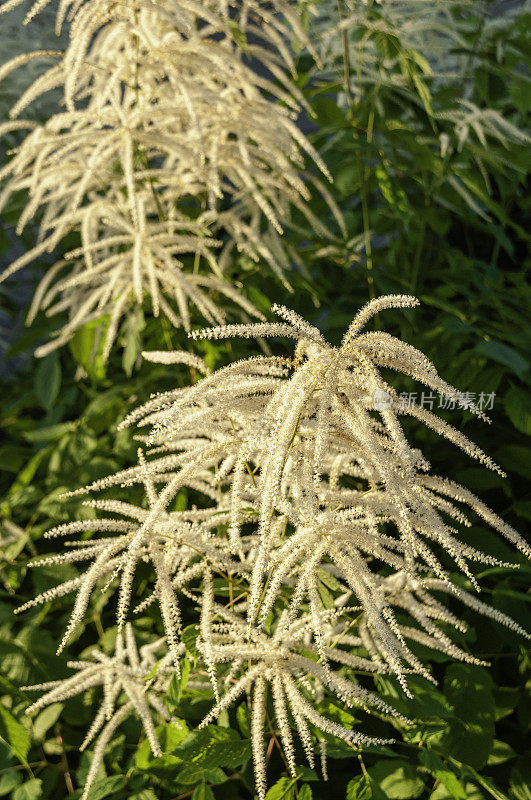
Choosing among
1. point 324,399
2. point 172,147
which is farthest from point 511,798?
point 172,147

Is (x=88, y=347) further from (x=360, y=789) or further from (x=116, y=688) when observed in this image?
(x=360, y=789)

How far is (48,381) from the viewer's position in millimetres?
2844

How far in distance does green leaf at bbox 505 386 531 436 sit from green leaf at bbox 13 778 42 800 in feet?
6.00

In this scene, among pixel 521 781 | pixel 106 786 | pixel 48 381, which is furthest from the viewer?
pixel 48 381

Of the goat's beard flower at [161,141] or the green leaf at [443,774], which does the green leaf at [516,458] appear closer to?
the goat's beard flower at [161,141]

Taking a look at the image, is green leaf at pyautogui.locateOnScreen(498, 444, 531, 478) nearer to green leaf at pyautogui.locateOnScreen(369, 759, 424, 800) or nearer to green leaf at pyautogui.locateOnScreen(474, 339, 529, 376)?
green leaf at pyautogui.locateOnScreen(474, 339, 529, 376)

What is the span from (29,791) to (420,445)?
1825 mm

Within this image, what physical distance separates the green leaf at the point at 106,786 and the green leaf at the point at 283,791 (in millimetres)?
433

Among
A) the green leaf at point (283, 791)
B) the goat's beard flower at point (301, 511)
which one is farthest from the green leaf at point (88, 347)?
the green leaf at point (283, 791)

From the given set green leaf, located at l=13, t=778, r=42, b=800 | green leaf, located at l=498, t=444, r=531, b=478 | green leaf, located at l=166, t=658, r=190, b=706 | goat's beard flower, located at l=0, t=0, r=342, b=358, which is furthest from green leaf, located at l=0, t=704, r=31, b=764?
green leaf, located at l=498, t=444, r=531, b=478

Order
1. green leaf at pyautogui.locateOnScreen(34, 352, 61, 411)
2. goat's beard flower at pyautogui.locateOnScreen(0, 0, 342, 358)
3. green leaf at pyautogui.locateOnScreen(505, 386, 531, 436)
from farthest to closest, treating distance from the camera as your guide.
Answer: green leaf at pyautogui.locateOnScreen(34, 352, 61, 411)
green leaf at pyautogui.locateOnScreen(505, 386, 531, 436)
goat's beard flower at pyautogui.locateOnScreen(0, 0, 342, 358)

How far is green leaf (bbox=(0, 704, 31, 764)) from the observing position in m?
1.75

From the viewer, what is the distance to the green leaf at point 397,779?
1.77 meters

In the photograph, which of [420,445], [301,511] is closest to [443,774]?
[301,511]
